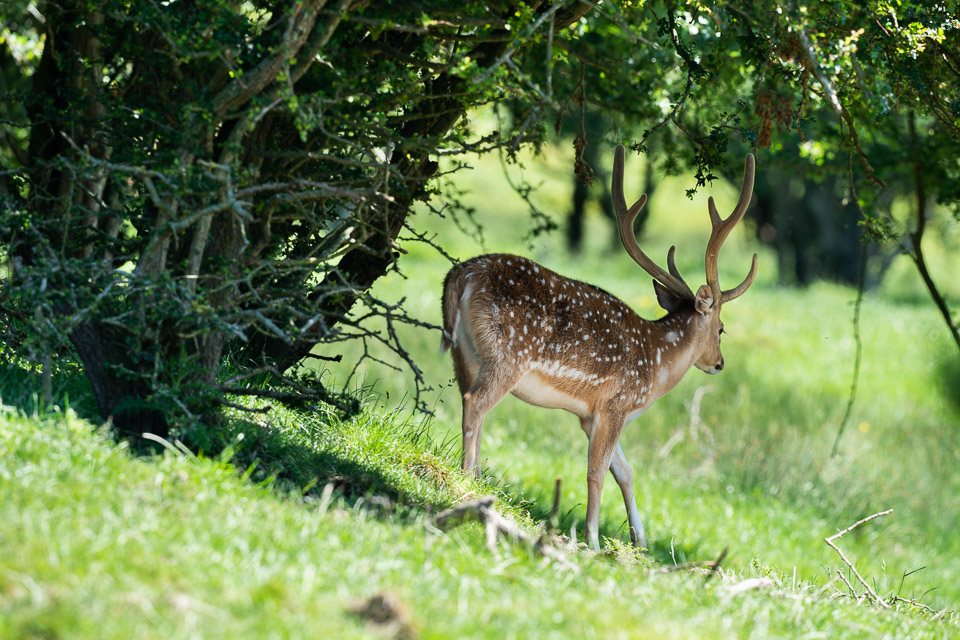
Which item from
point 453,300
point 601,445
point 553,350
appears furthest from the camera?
point 601,445

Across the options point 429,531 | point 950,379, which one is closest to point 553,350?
point 429,531

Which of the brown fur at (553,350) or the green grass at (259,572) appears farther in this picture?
the brown fur at (553,350)

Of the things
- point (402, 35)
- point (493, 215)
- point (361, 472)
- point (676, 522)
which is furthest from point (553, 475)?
point (493, 215)

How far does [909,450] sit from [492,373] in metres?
8.57

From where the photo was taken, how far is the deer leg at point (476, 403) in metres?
6.02

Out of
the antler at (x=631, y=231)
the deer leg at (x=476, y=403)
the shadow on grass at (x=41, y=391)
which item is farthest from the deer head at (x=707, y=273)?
the shadow on grass at (x=41, y=391)

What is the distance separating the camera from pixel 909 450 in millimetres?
12531

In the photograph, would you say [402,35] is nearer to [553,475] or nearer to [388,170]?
[388,170]

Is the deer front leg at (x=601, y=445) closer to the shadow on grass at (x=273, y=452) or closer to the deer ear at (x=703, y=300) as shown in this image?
the deer ear at (x=703, y=300)

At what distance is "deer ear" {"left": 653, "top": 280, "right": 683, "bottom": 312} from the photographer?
773 centimetres

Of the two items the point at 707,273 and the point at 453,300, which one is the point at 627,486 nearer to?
the point at 707,273

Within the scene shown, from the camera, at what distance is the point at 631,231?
723 cm

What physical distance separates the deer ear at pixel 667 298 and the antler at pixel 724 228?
32 centimetres

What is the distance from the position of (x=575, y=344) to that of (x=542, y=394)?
405mm
